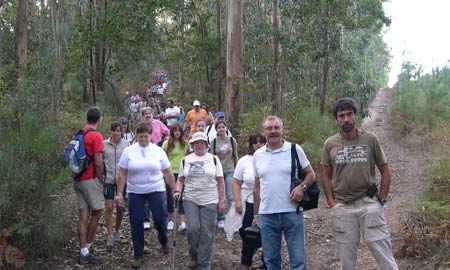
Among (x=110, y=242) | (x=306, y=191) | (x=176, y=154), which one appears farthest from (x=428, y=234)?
(x=110, y=242)

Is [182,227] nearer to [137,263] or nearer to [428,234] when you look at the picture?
[137,263]

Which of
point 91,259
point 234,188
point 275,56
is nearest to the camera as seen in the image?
point 234,188

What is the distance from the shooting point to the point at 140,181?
21.6 ft

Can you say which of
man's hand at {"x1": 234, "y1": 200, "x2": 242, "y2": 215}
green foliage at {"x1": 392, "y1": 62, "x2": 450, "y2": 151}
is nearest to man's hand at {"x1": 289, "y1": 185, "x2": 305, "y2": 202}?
man's hand at {"x1": 234, "y1": 200, "x2": 242, "y2": 215}

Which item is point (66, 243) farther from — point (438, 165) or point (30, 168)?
point (438, 165)

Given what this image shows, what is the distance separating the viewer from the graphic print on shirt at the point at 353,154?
4.83 meters

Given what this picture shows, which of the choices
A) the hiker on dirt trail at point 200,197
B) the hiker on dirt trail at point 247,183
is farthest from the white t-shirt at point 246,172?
the hiker on dirt trail at point 200,197

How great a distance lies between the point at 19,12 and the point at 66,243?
366 inches

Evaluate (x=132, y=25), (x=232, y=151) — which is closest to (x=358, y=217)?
(x=232, y=151)

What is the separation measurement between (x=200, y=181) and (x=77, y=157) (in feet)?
5.00

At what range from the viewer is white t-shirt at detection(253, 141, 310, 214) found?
5043 millimetres

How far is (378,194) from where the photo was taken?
4.93 m

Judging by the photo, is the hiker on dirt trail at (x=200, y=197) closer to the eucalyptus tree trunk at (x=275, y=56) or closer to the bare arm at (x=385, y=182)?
the bare arm at (x=385, y=182)

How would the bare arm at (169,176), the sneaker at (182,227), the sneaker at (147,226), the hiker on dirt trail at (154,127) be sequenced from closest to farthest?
1. the bare arm at (169,176)
2. the sneaker at (182,227)
3. the sneaker at (147,226)
4. the hiker on dirt trail at (154,127)
